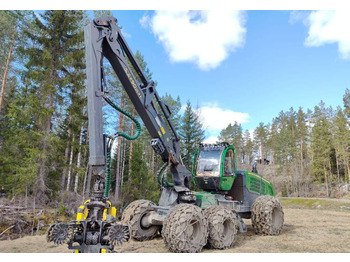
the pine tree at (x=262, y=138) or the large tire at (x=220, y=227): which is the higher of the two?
the pine tree at (x=262, y=138)

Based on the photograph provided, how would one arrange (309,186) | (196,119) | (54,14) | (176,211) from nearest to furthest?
(176,211) < (54,14) < (196,119) < (309,186)

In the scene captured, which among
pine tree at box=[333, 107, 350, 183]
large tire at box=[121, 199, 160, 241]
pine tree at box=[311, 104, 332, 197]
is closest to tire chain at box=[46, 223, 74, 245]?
large tire at box=[121, 199, 160, 241]

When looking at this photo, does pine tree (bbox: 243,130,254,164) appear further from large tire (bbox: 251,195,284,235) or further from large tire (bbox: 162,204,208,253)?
large tire (bbox: 162,204,208,253)

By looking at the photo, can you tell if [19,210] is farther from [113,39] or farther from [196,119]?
[196,119]

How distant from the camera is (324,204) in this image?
21.1 m

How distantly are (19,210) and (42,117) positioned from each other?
13.6 feet

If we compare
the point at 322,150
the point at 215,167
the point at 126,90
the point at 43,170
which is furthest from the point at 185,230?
the point at 322,150

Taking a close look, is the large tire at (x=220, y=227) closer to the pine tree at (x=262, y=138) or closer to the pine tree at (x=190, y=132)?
the pine tree at (x=190, y=132)

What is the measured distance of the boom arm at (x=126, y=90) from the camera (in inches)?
171

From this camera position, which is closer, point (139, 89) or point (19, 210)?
point (139, 89)

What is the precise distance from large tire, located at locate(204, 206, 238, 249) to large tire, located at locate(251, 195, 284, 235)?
69.2 inches

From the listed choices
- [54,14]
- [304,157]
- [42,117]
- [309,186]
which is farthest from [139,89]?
[304,157]

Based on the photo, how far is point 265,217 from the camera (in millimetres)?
7402

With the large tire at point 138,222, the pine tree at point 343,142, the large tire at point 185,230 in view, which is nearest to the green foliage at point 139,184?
the large tire at point 138,222
